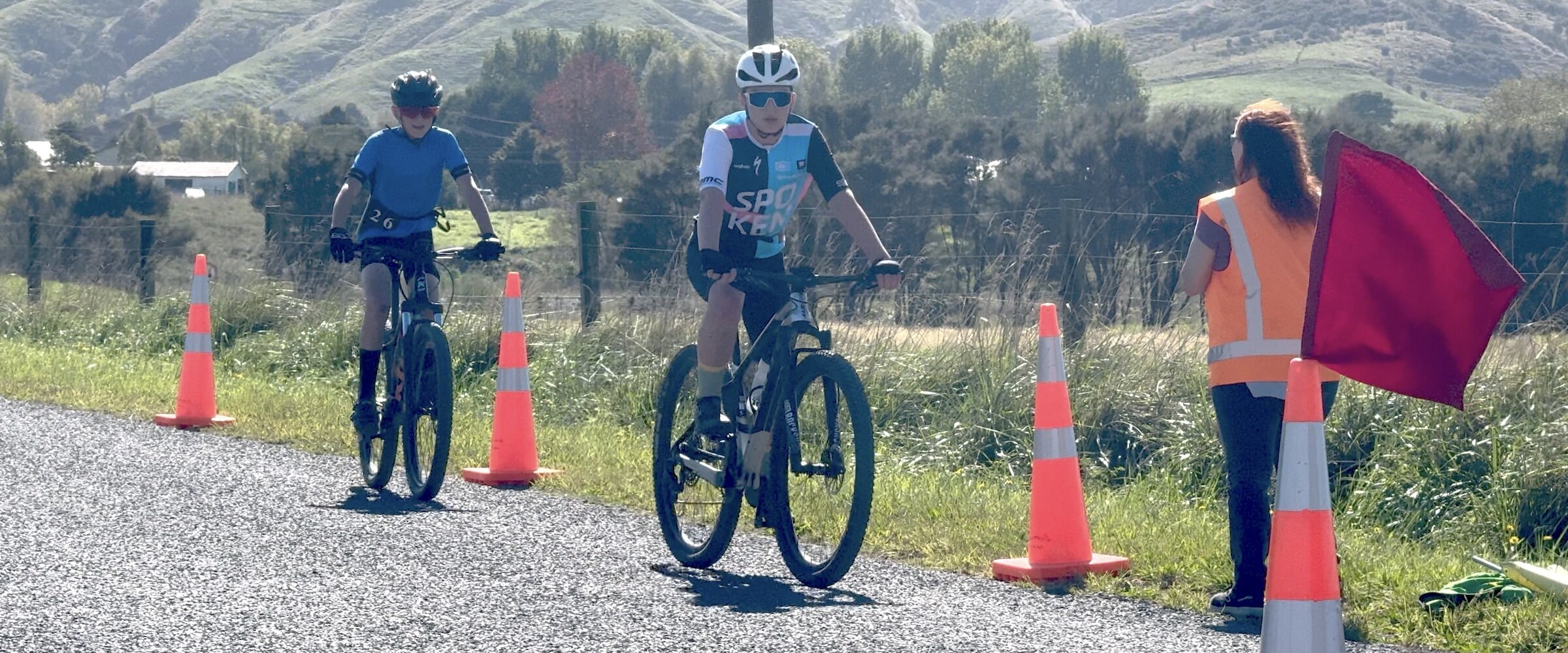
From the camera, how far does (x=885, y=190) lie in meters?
55.2

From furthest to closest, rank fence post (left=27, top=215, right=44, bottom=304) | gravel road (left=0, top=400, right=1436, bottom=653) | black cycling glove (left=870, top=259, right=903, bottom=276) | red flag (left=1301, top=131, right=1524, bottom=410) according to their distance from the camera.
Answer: fence post (left=27, top=215, right=44, bottom=304) → black cycling glove (left=870, top=259, right=903, bottom=276) → gravel road (left=0, top=400, right=1436, bottom=653) → red flag (left=1301, top=131, right=1524, bottom=410)

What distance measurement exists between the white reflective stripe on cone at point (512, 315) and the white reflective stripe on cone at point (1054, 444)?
3.08 metres

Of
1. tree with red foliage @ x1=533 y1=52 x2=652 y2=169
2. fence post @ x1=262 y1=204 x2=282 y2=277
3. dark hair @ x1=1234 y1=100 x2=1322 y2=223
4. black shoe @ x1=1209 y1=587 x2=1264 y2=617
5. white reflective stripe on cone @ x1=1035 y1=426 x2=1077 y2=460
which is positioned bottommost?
black shoe @ x1=1209 y1=587 x2=1264 y2=617

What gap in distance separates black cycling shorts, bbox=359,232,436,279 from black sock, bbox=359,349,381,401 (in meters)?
0.44

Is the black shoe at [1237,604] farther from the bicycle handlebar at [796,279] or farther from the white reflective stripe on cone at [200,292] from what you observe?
the white reflective stripe on cone at [200,292]

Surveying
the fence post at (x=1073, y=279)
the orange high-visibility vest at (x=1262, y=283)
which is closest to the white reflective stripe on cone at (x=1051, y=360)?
the orange high-visibility vest at (x=1262, y=283)

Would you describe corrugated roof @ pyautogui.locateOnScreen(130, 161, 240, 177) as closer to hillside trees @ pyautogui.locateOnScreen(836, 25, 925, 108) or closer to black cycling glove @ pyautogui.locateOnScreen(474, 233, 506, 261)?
hillside trees @ pyautogui.locateOnScreen(836, 25, 925, 108)

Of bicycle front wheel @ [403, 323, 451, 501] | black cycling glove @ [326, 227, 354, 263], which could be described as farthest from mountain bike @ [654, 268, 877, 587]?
black cycling glove @ [326, 227, 354, 263]

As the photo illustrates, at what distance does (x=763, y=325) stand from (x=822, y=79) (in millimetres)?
163956

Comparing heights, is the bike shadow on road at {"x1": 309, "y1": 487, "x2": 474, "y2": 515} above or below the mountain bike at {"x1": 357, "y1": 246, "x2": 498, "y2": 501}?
below

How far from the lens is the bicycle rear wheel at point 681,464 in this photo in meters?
6.54

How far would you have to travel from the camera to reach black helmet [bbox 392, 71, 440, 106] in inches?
324

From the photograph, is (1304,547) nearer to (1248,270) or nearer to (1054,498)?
(1248,270)

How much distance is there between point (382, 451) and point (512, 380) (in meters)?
0.71
